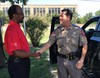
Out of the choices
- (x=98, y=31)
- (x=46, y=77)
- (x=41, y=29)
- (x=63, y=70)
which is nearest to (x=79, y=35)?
(x=63, y=70)

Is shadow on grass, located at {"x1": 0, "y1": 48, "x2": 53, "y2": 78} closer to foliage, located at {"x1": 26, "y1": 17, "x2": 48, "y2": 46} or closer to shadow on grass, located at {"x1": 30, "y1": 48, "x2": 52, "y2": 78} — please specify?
shadow on grass, located at {"x1": 30, "y1": 48, "x2": 52, "y2": 78}

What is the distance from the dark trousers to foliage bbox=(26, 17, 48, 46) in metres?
12.9

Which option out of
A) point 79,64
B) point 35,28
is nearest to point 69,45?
point 79,64

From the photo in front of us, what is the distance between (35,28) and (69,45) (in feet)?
41.3

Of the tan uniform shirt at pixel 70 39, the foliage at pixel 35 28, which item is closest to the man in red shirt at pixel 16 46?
the tan uniform shirt at pixel 70 39

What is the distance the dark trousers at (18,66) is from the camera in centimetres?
449

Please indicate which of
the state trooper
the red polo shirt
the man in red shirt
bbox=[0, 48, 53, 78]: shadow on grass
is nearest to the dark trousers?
the man in red shirt

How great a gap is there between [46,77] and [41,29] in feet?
32.3

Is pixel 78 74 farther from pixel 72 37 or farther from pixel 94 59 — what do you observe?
pixel 94 59

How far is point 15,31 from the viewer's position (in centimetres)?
435

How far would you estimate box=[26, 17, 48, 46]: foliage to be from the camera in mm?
17500

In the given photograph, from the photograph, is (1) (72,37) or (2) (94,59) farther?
(2) (94,59)

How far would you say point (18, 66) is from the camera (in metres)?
4.48

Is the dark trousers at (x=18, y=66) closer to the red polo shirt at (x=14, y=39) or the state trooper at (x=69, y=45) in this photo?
the red polo shirt at (x=14, y=39)
